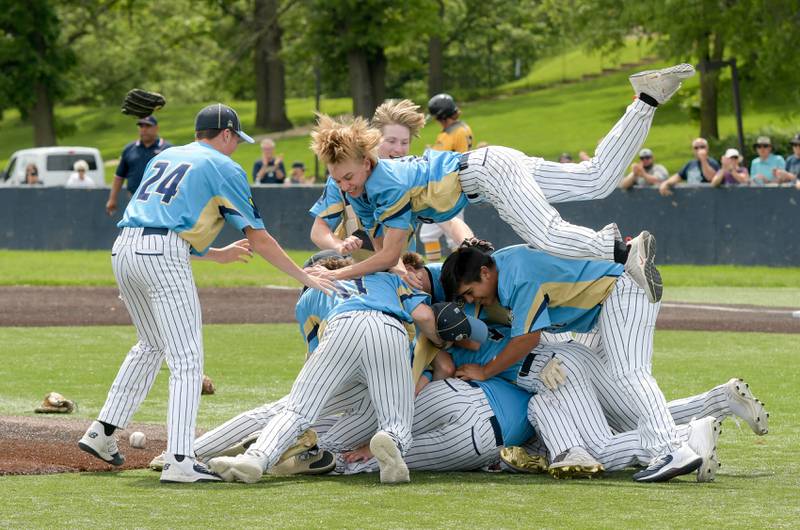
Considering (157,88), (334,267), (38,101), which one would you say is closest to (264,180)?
(334,267)

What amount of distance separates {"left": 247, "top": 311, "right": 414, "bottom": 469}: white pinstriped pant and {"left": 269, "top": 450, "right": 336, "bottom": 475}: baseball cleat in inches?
11.5

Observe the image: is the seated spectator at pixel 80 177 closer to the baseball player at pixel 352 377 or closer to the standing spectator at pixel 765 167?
the standing spectator at pixel 765 167

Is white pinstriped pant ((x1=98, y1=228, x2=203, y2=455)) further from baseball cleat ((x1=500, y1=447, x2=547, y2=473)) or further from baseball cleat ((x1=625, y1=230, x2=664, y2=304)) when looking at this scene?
baseball cleat ((x1=625, y1=230, x2=664, y2=304))

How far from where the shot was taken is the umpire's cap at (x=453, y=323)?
22.3ft

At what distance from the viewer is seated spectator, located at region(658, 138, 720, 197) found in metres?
21.2

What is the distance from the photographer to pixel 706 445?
6.46 metres

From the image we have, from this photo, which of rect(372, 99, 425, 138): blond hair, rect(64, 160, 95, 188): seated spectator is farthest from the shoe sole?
rect(64, 160, 95, 188): seated spectator

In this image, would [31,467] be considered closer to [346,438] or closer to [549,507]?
[346,438]

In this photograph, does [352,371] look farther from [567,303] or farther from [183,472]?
[567,303]

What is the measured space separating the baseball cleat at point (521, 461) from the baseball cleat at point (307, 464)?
890 millimetres

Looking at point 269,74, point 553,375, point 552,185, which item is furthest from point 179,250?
point 269,74

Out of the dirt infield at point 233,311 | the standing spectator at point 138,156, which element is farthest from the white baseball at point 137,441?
the dirt infield at point 233,311

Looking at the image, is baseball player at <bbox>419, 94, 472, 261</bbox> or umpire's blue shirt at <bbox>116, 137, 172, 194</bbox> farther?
baseball player at <bbox>419, 94, 472, 261</bbox>

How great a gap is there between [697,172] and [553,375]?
1542 centimetres
